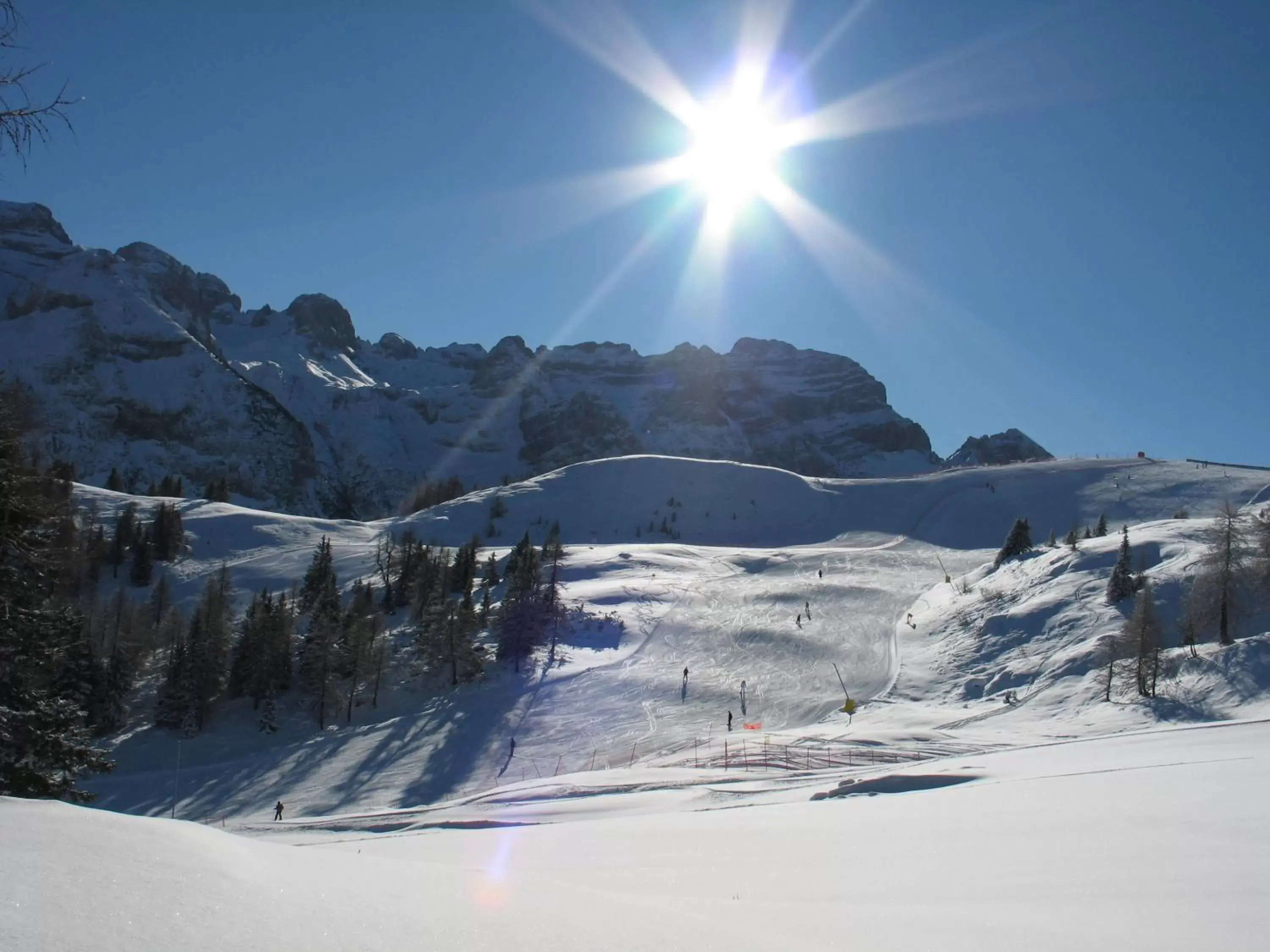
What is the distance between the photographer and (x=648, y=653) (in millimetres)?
53094

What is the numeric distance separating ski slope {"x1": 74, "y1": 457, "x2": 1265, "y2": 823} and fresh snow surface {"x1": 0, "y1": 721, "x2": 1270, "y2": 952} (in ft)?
67.6

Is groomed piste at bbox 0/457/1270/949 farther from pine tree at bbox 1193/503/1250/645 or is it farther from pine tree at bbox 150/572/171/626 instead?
pine tree at bbox 150/572/171/626

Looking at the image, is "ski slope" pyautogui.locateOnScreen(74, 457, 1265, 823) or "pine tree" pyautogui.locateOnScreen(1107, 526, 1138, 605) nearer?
"ski slope" pyautogui.locateOnScreen(74, 457, 1265, 823)

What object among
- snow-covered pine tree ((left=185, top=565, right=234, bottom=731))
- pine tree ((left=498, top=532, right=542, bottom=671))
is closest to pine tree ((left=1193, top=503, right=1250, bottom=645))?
pine tree ((left=498, top=532, right=542, bottom=671))

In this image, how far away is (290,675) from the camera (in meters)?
54.3

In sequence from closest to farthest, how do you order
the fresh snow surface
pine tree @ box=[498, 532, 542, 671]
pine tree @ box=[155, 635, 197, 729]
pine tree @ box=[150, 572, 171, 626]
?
1. the fresh snow surface
2. pine tree @ box=[155, 635, 197, 729]
3. pine tree @ box=[498, 532, 542, 671]
4. pine tree @ box=[150, 572, 171, 626]

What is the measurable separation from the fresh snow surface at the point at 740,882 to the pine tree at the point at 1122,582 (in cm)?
3787

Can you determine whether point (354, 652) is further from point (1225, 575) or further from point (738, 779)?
point (1225, 575)

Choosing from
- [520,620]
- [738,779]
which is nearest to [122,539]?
[520,620]

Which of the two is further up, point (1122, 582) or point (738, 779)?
point (1122, 582)

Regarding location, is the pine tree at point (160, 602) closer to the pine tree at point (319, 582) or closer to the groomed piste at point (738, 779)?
the groomed piste at point (738, 779)

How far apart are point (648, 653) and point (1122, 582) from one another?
27558mm

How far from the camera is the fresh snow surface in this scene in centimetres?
361

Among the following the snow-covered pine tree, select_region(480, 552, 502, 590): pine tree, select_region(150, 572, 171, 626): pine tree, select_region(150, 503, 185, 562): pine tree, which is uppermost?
select_region(150, 503, 185, 562): pine tree
